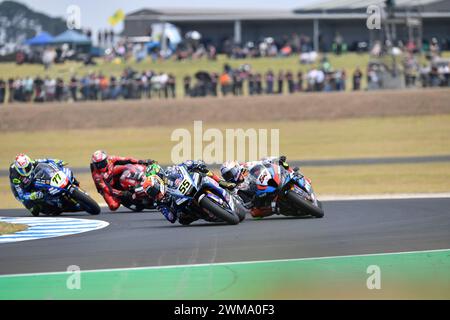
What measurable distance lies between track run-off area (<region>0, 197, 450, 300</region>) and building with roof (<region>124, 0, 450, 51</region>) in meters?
46.3

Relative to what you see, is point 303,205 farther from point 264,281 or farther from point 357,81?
point 357,81

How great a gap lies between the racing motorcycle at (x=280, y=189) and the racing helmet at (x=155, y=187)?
1.67 m

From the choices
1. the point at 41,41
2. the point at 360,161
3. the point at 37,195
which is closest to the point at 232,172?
the point at 37,195

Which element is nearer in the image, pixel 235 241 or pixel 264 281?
pixel 264 281

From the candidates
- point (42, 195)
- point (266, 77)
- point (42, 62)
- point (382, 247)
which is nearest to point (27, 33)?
point (42, 62)

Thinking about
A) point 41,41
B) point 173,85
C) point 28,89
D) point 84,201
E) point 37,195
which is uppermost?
point 41,41

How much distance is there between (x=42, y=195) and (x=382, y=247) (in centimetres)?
807

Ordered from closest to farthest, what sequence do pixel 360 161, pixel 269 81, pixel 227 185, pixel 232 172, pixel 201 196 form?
pixel 201 196, pixel 227 185, pixel 232 172, pixel 360 161, pixel 269 81

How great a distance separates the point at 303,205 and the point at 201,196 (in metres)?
1.81

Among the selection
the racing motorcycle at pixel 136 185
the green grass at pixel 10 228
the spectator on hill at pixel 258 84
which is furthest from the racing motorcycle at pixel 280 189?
the spectator on hill at pixel 258 84

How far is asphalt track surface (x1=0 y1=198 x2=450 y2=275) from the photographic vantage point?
13234 millimetres

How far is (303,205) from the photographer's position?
669 inches

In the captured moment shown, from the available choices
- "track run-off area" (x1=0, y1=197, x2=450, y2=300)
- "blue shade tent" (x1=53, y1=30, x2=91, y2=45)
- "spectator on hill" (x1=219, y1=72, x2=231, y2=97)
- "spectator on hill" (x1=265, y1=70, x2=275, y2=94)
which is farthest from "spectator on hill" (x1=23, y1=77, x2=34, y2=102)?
"track run-off area" (x1=0, y1=197, x2=450, y2=300)

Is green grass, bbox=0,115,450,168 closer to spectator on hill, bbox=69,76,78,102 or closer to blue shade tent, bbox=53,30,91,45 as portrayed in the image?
spectator on hill, bbox=69,76,78,102
